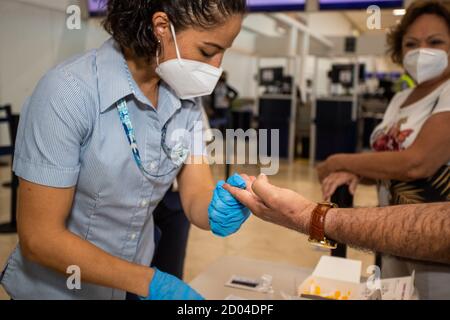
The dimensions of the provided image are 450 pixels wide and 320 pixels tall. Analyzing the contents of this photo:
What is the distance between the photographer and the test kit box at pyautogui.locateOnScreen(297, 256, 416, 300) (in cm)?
103

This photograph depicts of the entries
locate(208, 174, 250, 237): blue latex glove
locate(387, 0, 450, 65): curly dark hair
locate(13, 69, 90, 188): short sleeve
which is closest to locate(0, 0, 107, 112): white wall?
locate(13, 69, 90, 188): short sleeve

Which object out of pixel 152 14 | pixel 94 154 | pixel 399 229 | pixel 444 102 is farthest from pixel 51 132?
pixel 444 102

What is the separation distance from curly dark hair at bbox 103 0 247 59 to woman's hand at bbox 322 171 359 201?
23.5 inches

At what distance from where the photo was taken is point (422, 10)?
118 centimetres

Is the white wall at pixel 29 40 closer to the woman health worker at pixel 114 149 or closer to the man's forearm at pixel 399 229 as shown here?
the woman health worker at pixel 114 149

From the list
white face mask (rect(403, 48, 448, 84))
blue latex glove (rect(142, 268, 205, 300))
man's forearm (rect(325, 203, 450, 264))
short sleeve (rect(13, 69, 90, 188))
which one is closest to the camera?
man's forearm (rect(325, 203, 450, 264))

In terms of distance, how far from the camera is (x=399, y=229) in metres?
0.70

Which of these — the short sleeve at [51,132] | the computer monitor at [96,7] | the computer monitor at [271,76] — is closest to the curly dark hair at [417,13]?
the computer monitor at [96,7]

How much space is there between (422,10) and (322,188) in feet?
1.83

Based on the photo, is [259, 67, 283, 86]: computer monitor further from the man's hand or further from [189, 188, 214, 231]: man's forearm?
the man's hand

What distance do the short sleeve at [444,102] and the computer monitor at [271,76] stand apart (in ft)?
17.7

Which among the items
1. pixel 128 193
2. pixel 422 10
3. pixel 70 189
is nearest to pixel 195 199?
pixel 128 193

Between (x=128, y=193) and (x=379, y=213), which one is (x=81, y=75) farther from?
(x=379, y=213)

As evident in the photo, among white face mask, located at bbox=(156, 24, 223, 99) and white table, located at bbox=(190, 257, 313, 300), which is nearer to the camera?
white face mask, located at bbox=(156, 24, 223, 99)
